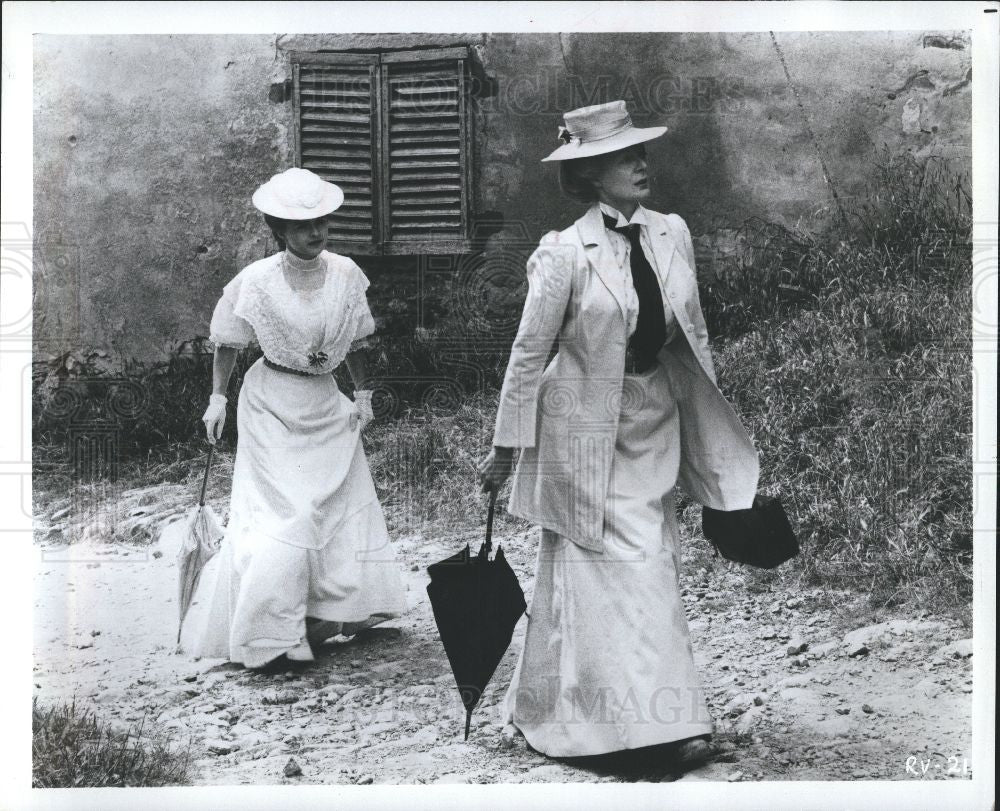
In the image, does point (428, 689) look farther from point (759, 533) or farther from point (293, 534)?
point (759, 533)

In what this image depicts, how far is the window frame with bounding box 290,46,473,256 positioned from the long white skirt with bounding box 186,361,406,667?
63 centimetres

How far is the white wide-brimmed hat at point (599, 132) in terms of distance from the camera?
4492mm

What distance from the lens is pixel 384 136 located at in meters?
5.22

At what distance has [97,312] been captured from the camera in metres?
5.19

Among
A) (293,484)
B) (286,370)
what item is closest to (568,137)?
(286,370)

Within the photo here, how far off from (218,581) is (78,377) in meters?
1.00

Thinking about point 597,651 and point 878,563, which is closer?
point 597,651

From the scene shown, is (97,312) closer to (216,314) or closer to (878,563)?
(216,314)

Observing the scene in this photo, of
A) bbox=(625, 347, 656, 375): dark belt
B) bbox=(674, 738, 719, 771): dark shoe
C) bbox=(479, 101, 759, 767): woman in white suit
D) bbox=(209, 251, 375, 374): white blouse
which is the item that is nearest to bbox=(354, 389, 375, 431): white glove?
bbox=(209, 251, 375, 374): white blouse

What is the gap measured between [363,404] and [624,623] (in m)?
1.40

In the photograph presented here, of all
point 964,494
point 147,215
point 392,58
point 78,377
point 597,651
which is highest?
point 392,58

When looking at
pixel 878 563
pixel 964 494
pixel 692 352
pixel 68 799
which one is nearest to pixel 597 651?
pixel 692 352

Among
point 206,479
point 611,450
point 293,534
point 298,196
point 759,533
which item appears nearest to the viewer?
point 611,450

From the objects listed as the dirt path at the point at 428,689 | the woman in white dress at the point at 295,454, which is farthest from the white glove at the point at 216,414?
the dirt path at the point at 428,689
